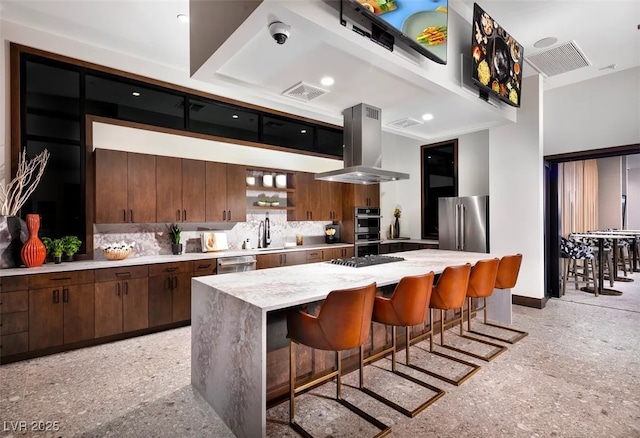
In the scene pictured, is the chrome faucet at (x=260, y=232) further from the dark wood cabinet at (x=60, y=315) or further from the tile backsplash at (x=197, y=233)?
the dark wood cabinet at (x=60, y=315)

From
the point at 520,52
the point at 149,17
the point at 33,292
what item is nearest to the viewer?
the point at 33,292

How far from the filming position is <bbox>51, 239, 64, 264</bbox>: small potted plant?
352cm

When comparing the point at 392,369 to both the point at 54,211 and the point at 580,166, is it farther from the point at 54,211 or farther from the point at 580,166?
the point at 580,166

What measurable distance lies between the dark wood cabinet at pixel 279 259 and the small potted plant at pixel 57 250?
2.30 meters

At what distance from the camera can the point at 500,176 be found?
5281 millimetres

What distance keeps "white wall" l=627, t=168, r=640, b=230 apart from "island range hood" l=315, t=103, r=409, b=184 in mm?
10024

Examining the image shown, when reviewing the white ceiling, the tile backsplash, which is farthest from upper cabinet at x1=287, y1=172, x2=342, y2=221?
the white ceiling

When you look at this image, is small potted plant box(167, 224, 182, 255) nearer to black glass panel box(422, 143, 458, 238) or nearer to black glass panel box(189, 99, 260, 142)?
black glass panel box(189, 99, 260, 142)

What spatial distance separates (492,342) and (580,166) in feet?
25.6

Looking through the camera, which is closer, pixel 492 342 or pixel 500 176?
pixel 492 342

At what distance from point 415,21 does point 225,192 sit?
3.30 metres

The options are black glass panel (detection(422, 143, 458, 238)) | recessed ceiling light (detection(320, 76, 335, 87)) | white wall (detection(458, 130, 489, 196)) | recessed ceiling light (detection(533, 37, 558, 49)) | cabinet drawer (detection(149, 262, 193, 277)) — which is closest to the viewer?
recessed ceiling light (detection(320, 76, 335, 87))

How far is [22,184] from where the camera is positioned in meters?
3.41

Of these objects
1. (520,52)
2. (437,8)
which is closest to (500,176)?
(520,52)
